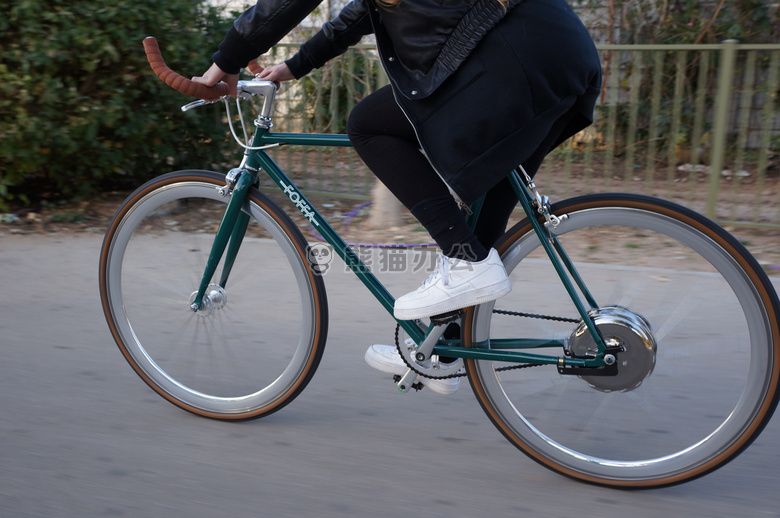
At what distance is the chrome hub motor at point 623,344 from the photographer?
7.60 ft

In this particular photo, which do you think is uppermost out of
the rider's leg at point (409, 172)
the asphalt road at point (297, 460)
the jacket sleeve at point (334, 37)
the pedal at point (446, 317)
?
the jacket sleeve at point (334, 37)

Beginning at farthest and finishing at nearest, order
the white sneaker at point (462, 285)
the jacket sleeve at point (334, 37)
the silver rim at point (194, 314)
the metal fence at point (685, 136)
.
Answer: the metal fence at point (685, 136) → the silver rim at point (194, 314) → the jacket sleeve at point (334, 37) → the white sneaker at point (462, 285)

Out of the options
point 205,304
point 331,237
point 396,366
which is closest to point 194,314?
point 205,304

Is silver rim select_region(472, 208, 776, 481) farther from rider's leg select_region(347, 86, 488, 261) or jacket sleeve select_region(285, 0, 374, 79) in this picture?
jacket sleeve select_region(285, 0, 374, 79)

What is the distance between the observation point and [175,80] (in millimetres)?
2350

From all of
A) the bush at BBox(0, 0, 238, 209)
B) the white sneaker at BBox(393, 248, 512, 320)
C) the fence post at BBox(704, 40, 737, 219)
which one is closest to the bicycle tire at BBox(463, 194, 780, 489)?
the white sneaker at BBox(393, 248, 512, 320)

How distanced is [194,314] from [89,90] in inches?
143

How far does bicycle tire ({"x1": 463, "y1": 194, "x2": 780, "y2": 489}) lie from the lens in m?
2.19

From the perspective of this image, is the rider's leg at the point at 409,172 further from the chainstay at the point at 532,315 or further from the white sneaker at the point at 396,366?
the white sneaker at the point at 396,366

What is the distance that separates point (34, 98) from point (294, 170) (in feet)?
6.99

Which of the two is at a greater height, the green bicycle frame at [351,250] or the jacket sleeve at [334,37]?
the jacket sleeve at [334,37]

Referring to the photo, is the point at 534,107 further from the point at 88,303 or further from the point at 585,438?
the point at 88,303

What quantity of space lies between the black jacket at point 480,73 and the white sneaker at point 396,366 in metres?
0.72

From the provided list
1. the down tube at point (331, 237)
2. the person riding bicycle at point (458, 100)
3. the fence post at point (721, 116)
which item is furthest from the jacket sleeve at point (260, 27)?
the fence post at point (721, 116)
